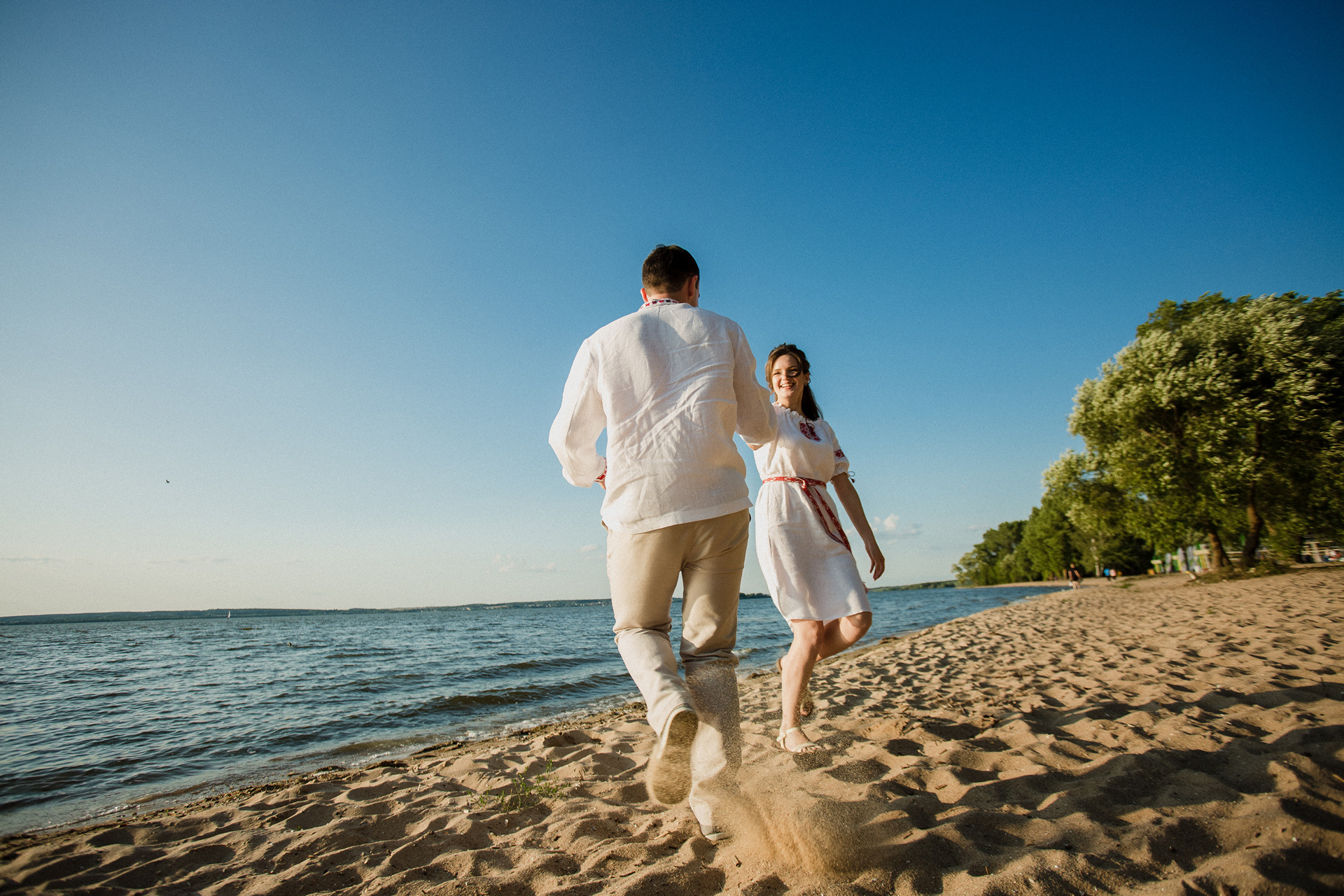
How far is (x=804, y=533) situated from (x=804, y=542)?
0.18 feet

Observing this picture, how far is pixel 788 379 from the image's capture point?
355 cm

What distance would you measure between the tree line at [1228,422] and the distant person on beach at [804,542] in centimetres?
1541

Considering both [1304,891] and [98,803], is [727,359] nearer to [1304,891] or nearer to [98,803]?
[1304,891]

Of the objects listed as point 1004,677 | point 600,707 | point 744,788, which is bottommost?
point 600,707

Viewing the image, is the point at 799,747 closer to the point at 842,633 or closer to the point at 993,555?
the point at 842,633

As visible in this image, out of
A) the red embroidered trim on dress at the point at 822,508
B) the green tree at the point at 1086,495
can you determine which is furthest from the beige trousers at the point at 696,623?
the green tree at the point at 1086,495

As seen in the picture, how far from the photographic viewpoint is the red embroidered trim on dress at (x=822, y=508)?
130 inches

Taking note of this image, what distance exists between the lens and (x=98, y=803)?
14.2ft

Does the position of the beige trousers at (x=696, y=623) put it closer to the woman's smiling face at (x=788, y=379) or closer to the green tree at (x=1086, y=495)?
the woman's smiling face at (x=788, y=379)

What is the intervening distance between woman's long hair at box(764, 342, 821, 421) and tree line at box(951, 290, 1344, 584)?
15306 millimetres

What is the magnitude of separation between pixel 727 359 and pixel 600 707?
600 centimetres

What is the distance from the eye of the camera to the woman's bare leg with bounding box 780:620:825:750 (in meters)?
3.16

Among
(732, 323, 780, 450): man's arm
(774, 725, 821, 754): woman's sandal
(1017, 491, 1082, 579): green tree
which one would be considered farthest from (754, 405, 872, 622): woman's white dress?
(1017, 491, 1082, 579): green tree

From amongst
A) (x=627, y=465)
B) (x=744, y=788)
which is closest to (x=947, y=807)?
(x=744, y=788)
